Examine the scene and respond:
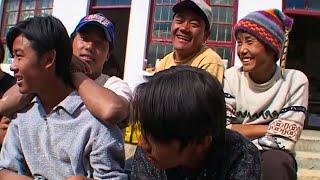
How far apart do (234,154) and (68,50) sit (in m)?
0.86

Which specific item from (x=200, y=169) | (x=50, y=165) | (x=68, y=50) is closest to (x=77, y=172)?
(x=50, y=165)

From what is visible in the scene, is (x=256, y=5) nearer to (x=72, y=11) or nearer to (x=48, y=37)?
(x=72, y=11)

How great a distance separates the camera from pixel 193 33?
103 inches

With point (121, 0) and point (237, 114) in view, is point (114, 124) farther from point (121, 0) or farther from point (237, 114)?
point (121, 0)

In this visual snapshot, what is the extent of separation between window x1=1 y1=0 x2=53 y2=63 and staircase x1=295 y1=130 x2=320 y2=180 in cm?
615

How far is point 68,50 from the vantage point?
196 cm

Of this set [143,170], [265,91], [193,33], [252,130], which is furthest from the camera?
[193,33]

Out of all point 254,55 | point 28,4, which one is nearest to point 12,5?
point 28,4

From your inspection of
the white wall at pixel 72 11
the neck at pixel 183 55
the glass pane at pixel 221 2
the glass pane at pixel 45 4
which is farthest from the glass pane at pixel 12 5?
the neck at pixel 183 55

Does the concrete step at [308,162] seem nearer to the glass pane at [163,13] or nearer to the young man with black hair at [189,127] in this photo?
A: the glass pane at [163,13]

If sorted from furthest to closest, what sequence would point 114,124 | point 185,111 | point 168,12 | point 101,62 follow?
point 168,12 → point 101,62 → point 114,124 → point 185,111

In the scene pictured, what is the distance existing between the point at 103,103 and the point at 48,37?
37 cm

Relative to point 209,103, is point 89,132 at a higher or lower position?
lower

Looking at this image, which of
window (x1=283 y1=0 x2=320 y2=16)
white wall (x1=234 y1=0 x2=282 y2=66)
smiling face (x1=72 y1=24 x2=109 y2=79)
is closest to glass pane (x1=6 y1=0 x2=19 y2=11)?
white wall (x1=234 y1=0 x2=282 y2=66)
